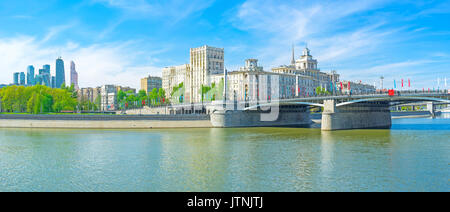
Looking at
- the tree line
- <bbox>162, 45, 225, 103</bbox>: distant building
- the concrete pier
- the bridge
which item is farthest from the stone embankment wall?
<bbox>162, 45, 225, 103</bbox>: distant building

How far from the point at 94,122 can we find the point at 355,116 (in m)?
43.8

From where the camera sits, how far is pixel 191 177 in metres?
20.3

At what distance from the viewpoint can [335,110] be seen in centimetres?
5366

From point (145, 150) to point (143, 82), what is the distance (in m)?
146

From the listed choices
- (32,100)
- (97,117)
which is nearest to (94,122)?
(97,117)

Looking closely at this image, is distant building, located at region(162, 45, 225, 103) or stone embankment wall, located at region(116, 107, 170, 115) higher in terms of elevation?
distant building, located at region(162, 45, 225, 103)

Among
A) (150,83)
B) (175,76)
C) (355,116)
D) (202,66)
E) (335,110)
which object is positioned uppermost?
(202,66)

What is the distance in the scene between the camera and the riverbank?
195 ft

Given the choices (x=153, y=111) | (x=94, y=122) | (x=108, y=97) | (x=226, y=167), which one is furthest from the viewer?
(x=108, y=97)

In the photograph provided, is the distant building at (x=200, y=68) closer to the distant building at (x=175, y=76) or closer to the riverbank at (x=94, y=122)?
the distant building at (x=175, y=76)

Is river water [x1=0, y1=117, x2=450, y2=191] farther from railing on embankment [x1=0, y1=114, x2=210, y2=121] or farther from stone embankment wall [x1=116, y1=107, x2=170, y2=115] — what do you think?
stone embankment wall [x1=116, y1=107, x2=170, y2=115]

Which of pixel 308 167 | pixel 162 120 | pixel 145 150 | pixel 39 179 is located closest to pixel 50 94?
pixel 162 120

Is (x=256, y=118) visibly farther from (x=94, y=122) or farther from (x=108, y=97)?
(x=108, y=97)

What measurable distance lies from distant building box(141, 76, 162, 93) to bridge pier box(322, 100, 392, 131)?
123 metres
